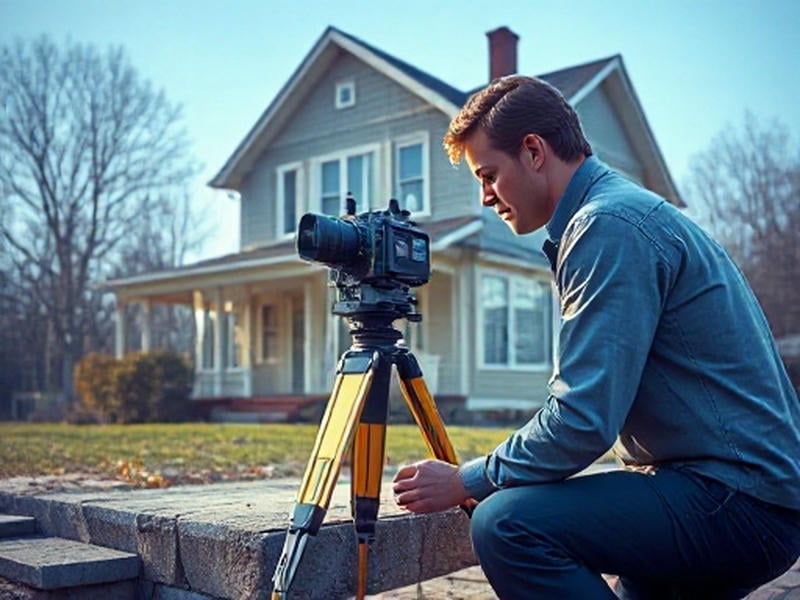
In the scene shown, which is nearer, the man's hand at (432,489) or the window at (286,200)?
the man's hand at (432,489)

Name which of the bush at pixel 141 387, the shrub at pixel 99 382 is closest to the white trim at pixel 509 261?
the bush at pixel 141 387

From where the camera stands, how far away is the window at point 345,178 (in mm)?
15328

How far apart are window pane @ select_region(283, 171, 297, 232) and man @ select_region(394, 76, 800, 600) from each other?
14.9m

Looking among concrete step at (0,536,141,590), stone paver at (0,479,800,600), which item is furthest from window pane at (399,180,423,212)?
concrete step at (0,536,141,590)

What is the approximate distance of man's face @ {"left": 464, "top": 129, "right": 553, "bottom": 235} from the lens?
6.27 feet

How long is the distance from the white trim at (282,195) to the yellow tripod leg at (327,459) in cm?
1423

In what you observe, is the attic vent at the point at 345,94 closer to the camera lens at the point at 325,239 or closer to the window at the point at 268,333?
the window at the point at 268,333

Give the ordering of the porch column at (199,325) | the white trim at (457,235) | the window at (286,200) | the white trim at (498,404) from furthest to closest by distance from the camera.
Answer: the porch column at (199,325), the window at (286,200), the white trim at (498,404), the white trim at (457,235)

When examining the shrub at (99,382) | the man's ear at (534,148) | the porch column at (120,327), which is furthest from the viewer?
the porch column at (120,327)

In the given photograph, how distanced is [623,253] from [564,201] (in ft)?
0.97

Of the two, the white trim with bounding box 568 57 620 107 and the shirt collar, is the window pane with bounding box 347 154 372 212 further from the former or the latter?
the shirt collar

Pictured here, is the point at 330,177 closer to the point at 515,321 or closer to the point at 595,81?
the point at 515,321

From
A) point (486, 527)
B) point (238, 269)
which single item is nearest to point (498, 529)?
point (486, 527)

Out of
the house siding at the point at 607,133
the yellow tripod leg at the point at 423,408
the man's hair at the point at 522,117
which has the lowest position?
the yellow tripod leg at the point at 423,408
